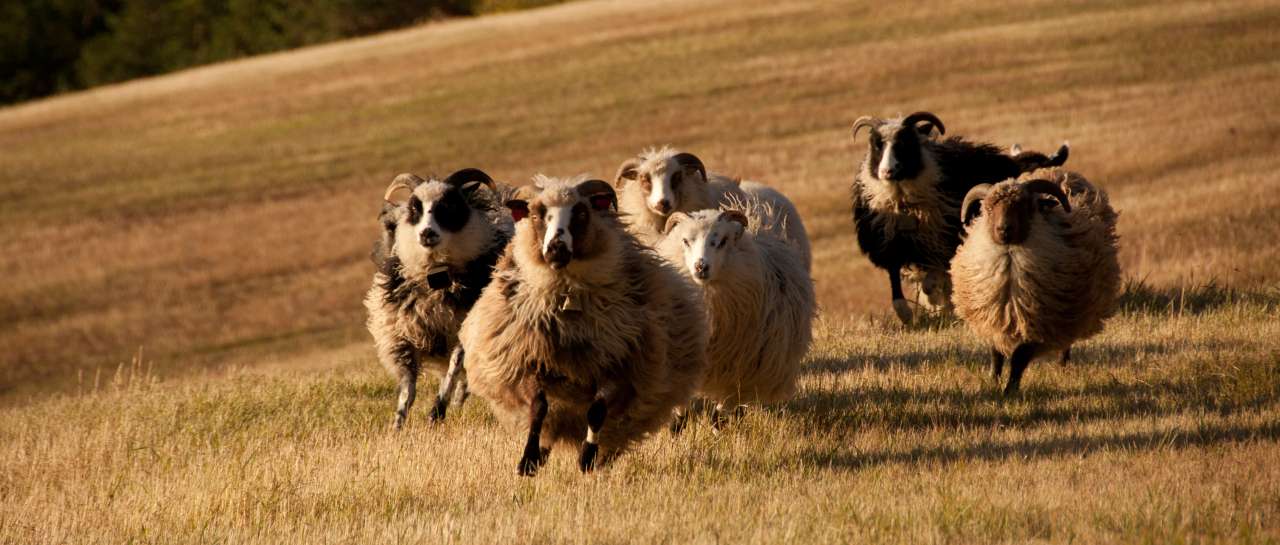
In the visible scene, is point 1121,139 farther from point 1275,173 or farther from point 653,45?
point 653,45

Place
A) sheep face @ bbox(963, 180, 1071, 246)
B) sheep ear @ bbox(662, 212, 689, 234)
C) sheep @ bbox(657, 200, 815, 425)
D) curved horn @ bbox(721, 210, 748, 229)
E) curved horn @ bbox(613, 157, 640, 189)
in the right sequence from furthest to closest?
curved horn @ bbox(613, 157, 640, 189), sheep face @ bbox(963, 180, 1071, 246), sheep ear @ bbox(662, 212, 689, 234), curved horn @ bbox(721, 210, 748, 229), sheep @ bbox(657, 200, 815, 425)

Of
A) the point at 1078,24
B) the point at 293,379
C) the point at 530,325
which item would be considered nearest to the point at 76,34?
the point at 1078,24

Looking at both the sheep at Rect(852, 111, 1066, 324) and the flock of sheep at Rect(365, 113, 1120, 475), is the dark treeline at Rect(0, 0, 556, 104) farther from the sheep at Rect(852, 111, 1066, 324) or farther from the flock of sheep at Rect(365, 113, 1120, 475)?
the flock of sheep at Rect(365, 113, 1120, 475)

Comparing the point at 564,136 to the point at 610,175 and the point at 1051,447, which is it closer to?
the point at 610,175

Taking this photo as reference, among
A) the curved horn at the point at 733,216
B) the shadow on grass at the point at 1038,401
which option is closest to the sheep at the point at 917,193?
the shadow on grass at the point at 1038,401

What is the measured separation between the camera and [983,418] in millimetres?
9836

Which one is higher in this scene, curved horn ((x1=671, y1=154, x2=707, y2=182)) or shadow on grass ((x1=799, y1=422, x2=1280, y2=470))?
curved horn ((x1=671, y1=154, x2=707, y2=182))

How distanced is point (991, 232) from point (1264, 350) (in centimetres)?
226

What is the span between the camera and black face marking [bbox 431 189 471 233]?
11359 millimetres

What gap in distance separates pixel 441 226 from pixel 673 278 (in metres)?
2.72

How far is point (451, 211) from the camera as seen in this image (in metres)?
11.4

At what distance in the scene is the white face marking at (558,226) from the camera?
8539mm

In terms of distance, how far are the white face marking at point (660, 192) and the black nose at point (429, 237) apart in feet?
8.39

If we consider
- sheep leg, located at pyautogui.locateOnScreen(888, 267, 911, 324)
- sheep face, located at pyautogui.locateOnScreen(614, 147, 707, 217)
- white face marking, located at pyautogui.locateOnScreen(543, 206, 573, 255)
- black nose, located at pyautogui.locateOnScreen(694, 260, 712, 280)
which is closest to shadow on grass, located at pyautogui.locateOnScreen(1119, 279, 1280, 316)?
sheep leg, located at pyautogui.locateOnScreen(888, 267, 911, 324)
